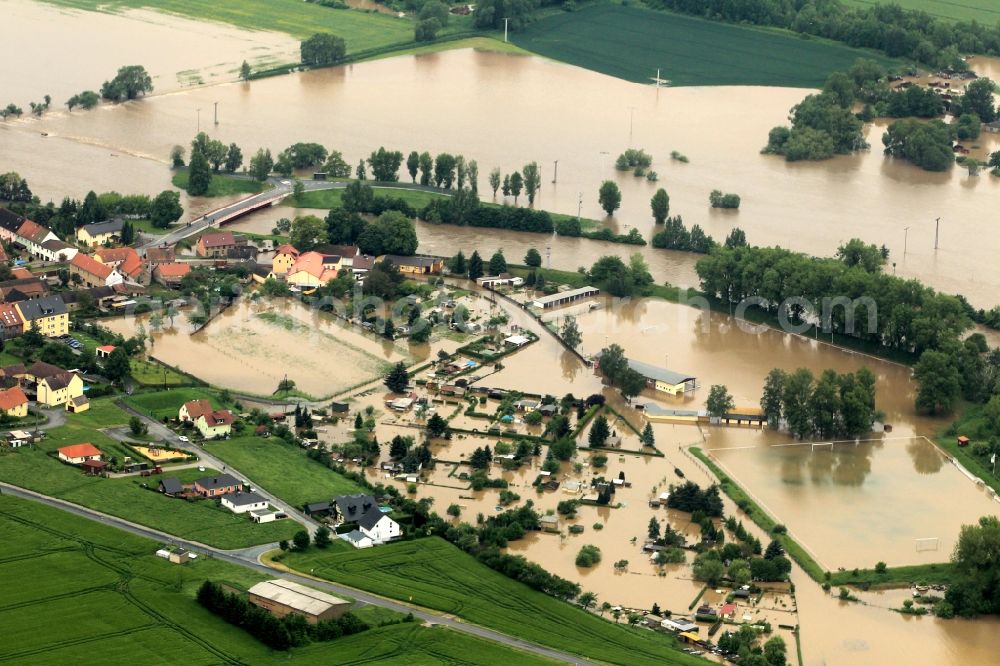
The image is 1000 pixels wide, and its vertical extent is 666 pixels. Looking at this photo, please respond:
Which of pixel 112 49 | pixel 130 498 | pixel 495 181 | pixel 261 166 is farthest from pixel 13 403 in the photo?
pixel 112 49

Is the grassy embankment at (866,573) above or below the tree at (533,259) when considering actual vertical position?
below

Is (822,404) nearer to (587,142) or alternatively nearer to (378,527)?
(378,527)

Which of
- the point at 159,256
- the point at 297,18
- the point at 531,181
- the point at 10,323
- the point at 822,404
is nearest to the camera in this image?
the point at 822,404

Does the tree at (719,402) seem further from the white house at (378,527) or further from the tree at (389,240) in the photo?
the tree at (389,240)

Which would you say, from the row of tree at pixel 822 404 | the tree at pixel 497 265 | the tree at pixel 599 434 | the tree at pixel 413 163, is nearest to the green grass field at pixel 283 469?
the tree at pixel 599 434

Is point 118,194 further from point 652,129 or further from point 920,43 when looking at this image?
point 920,43

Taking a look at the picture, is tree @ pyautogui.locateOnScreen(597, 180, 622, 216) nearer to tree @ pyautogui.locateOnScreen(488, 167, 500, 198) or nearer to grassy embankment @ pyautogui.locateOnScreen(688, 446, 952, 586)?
tree @ pyautogui.locateOnScreen(488, 167, 500, 198)

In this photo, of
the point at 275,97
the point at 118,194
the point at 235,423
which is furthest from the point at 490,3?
the point at 235,423
